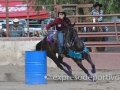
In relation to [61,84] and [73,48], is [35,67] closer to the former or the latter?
[61,84]

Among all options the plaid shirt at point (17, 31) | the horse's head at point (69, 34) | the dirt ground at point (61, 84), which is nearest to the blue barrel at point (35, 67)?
the dirt ground at point (61, 84)

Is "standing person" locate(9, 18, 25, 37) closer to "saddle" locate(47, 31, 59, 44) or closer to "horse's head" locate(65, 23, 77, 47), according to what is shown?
"saddle" locate(47, 31, 59, 44)

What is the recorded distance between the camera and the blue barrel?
34.4 ft

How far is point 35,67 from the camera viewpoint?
417 inches

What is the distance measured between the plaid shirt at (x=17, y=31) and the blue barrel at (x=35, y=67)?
5487 mm

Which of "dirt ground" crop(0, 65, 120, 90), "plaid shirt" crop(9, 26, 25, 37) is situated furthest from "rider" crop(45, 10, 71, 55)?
"plaid shirt" crop(9, 26, 25, 37)

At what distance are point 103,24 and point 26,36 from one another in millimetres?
3132

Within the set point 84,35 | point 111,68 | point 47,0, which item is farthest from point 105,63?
point 47,0

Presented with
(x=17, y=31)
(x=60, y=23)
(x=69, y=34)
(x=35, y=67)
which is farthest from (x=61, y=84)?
(x=17, y=31)

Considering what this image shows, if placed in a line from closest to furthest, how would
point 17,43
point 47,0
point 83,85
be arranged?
1. point 83,85
2. point 17,43
3. point 47,0

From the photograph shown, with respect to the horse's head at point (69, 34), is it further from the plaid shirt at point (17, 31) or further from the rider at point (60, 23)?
the plaid shirt at point (17, 31)

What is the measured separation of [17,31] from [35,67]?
18.3 feet

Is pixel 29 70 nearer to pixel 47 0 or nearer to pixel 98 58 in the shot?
pixel 98 58

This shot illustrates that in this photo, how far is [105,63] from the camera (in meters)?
14.2
